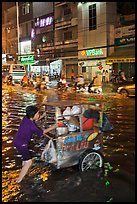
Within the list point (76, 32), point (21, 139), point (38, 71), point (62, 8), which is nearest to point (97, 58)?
point (76, 32)

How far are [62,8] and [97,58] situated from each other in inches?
557

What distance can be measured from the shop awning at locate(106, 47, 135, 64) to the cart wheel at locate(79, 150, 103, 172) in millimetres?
26470

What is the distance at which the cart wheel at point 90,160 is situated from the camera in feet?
20.1

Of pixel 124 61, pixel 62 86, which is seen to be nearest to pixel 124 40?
pixel 124 61

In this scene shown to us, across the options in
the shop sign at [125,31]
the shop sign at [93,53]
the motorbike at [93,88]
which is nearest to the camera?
the motorbike at [93,88]

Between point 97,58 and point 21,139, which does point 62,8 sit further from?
point 21,139

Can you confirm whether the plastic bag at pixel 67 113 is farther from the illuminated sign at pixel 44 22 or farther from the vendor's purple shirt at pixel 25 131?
the illuminated sign at pixel 44 22

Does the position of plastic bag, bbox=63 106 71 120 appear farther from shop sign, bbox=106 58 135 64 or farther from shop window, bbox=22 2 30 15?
shop window, bbox=22 2 30 15

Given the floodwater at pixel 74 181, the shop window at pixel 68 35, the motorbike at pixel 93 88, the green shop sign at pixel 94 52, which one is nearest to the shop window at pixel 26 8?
the shop window at pixel 68 35

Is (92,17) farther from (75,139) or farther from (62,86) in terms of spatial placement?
(75,139)

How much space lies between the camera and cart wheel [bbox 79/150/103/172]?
612 centimetres

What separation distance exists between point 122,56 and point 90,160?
94.2 feet

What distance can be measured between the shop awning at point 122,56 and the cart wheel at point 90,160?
2647 cm

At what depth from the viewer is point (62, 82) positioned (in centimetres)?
3030
